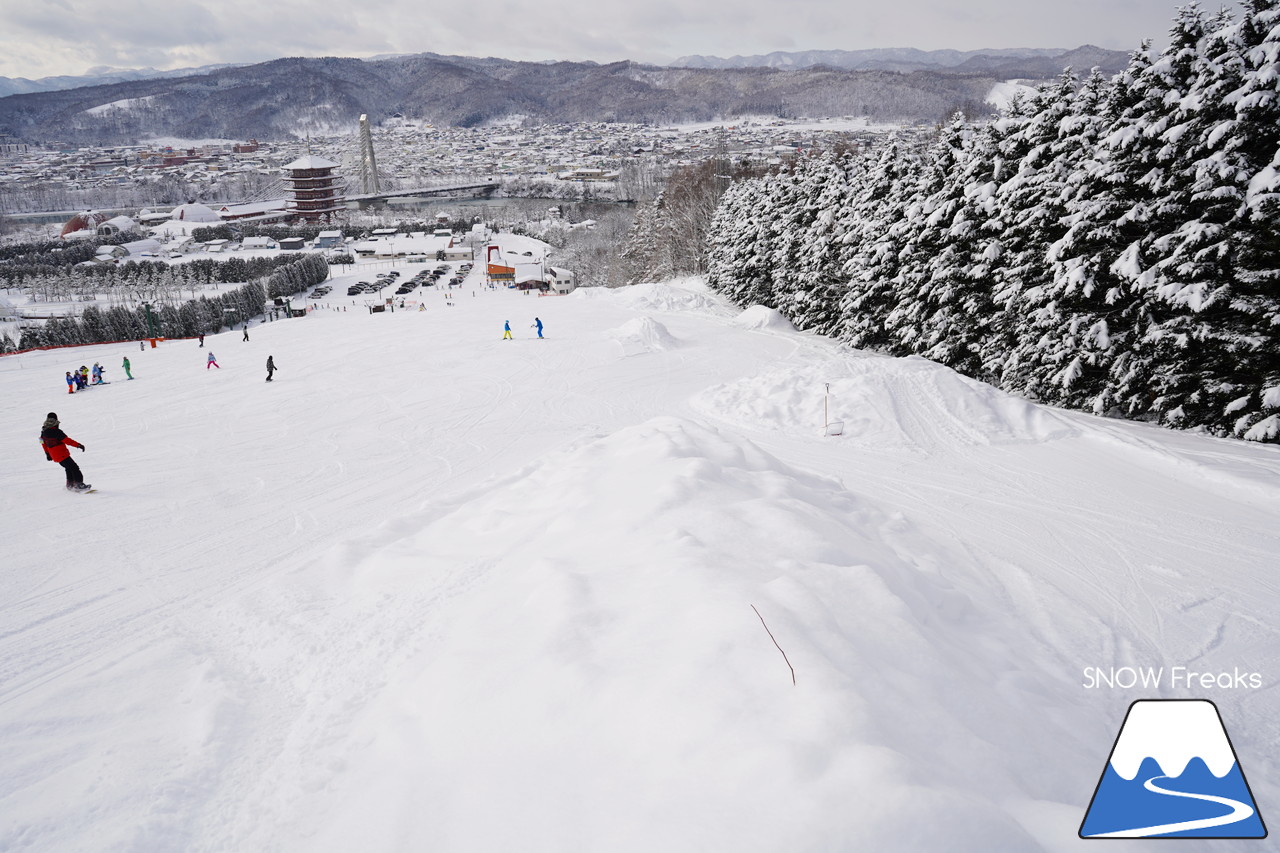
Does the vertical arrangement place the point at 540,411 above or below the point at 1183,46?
below

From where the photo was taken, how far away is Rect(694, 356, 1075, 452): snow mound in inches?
510

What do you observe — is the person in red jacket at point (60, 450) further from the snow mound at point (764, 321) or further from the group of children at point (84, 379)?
the snow mound at point (764, 321)

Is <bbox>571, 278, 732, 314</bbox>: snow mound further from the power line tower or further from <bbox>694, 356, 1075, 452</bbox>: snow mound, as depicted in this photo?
the power line tower

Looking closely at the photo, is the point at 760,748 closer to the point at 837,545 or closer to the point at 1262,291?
the point at 837,545

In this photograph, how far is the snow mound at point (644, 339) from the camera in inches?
922

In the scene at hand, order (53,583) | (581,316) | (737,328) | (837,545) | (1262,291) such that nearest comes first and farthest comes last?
(837,545) < (53,583) < (1262,291) < (737,328) < (581,316)

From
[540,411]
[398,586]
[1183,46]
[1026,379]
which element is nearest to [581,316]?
[540,411]

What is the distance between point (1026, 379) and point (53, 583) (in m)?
20.7

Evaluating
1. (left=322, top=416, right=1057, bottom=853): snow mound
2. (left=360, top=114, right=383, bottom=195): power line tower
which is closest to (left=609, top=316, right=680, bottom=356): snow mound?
(left=322, top=416, right=1057, bottom=853): snow mound

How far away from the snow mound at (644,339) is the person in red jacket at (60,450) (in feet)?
51.7

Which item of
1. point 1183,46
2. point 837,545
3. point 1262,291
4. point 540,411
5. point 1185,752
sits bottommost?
point 540,411

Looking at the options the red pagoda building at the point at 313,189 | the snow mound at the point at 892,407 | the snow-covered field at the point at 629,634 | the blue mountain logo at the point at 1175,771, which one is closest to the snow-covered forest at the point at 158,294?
the red pagoda building at the point at 313,189

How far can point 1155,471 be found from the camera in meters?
10.8

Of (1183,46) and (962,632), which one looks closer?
(962,632)
